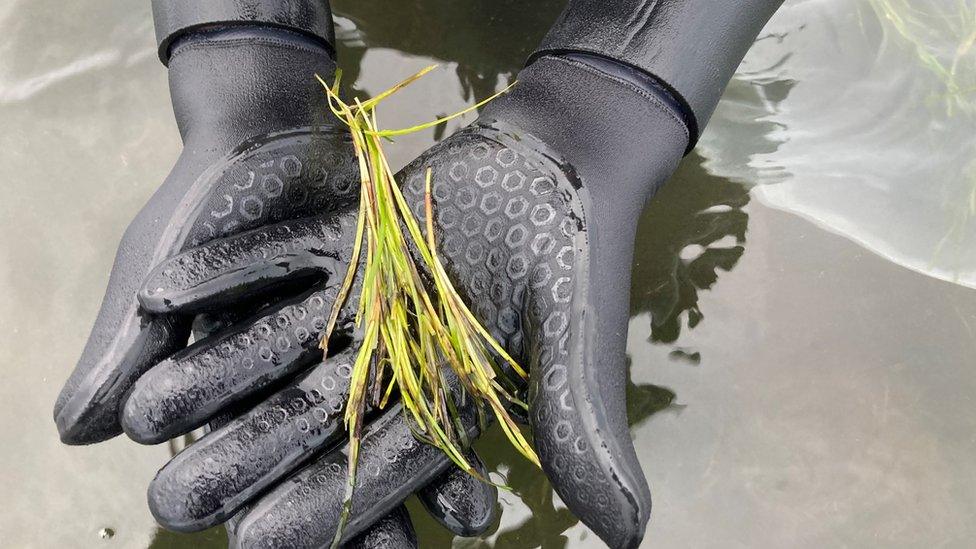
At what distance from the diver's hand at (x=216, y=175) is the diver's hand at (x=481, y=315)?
8 centimetres

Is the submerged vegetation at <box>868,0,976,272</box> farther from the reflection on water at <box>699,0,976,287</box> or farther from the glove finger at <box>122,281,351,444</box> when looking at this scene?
the glove finger at <box>122,281,351,444</box>

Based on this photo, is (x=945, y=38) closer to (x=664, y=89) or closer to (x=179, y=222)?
(x=664, y=89)

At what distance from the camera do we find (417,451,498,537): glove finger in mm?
1322

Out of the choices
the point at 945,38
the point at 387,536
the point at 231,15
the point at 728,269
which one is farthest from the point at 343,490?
the point at 945,38

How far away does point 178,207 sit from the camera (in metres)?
1.37

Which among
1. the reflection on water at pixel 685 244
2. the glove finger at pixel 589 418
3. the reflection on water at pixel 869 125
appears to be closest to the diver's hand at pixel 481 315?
the glove finger at pixel 589 418

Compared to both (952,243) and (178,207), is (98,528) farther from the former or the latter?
(952,243)

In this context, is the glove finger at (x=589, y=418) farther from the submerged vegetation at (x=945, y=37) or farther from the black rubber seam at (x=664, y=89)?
the submerged vegetation at (x=945, y=37)

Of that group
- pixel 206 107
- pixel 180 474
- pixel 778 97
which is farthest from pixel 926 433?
pixel 206 107

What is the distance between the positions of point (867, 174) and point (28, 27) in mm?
2280

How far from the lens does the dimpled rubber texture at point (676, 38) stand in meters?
1.46

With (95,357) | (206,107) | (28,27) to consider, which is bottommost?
(95,357)

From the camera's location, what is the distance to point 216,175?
1396 mm

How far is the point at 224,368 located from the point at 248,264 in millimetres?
184
